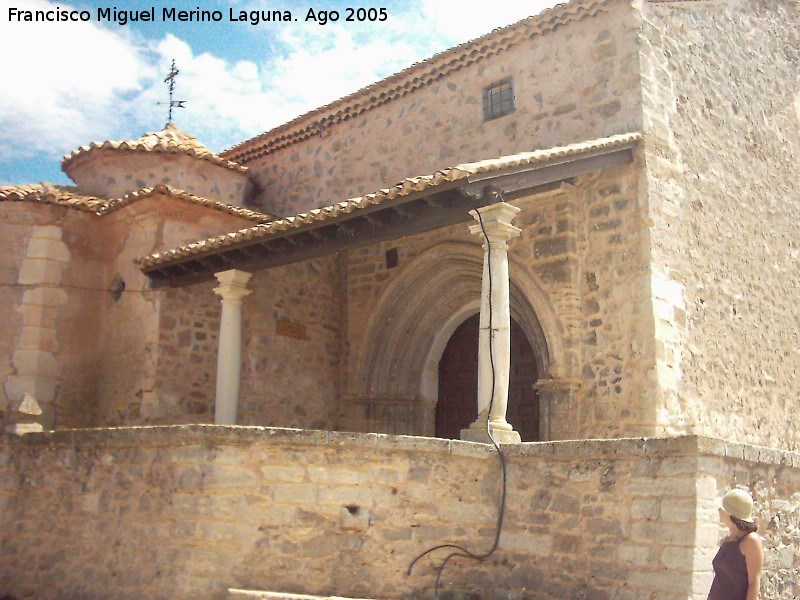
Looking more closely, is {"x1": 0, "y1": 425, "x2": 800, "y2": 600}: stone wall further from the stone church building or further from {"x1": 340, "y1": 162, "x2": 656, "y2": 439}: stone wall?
{"x1": 340, "y1": 162, "x2": 656, "y2": 439}: stone wall

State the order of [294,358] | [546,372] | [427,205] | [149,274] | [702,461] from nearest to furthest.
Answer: [702,461] → [427,205] → [546,372] → [149,274] → [294,358]

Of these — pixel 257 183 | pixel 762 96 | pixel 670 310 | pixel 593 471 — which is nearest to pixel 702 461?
pixel 593 471

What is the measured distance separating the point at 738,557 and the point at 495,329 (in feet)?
11.1

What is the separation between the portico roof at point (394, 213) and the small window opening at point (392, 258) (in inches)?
69.2

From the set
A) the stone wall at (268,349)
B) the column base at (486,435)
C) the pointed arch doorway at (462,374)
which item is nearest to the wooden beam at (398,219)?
the stone wall at (268,349)

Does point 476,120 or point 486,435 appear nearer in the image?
point 486,435

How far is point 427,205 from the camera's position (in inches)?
316

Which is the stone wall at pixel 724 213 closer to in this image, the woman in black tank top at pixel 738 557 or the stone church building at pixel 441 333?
the stone church building at pixel 441 333

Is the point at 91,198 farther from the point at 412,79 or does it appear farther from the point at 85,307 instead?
the point at 412,79

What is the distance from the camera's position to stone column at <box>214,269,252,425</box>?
9578 mm

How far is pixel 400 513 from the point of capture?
239 inches

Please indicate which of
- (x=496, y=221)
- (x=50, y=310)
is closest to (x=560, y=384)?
(x=496, y=221)

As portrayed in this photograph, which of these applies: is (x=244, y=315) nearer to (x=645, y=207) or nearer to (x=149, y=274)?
(x=149, y=274)

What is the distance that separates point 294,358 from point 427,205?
12.4ft
